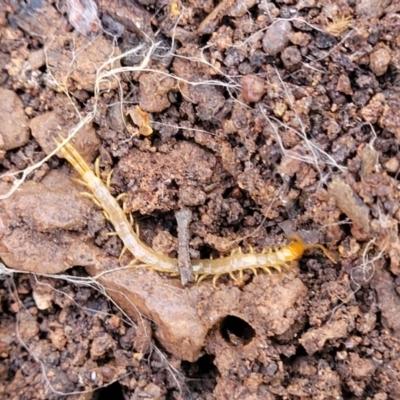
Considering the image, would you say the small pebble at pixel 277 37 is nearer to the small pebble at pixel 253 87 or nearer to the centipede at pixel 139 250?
the small pebble at pixel 253 87

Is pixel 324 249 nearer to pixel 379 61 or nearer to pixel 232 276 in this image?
pixel 232 276

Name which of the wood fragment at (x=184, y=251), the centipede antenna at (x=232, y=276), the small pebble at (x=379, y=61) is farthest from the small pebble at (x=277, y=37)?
the centipede antenna at (x=232, y=276)

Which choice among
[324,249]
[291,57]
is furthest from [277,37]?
[324,249]

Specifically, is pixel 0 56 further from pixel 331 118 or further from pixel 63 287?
pixel 331 118

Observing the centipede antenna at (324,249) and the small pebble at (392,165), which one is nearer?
the small pebble at (392,165)

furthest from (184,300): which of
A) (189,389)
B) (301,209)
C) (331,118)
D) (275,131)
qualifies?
(331,118)

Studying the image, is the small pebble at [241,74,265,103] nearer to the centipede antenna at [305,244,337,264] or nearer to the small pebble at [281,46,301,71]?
the small pebble at [281,46,301,71]

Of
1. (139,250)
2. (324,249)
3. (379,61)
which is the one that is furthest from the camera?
(139,250)

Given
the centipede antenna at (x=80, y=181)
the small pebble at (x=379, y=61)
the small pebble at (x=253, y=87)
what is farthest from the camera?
the centipede antenna at (x=80, y=181)
